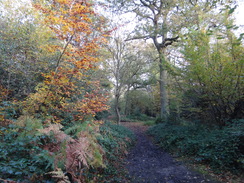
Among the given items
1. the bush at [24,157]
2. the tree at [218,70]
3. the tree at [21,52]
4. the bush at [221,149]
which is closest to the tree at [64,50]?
the tree at [21,52]

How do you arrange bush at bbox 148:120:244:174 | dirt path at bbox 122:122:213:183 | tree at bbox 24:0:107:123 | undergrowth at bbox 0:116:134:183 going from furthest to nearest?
tree at bbox 24:0:107:123 → bush at bbox 148:120:244:174 → dirt path at bbox 122:122:213:183 → undergrowth at bbox 0:116:134:183

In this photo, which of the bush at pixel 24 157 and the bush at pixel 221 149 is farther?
the bush at pixel 221 149

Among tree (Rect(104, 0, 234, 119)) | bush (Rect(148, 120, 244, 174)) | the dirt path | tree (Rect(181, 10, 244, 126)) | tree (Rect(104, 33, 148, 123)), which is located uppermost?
tree (Rect(104, 0, 234, 119))

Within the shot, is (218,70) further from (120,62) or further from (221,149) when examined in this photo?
(120,62)

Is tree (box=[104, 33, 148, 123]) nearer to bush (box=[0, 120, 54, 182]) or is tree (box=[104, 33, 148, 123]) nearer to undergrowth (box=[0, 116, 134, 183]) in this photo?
undergrowth (box=[0, 116, 134, 183])

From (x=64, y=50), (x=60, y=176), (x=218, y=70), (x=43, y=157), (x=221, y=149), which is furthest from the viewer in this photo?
(x=218, y=70)

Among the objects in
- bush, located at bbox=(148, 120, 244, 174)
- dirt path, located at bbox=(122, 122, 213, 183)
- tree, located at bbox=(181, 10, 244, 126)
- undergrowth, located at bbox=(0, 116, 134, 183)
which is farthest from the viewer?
tree, located at bbox=(181, 10, 244, 126)

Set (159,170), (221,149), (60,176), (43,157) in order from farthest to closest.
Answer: (159,170)
(221,149)
(43,157)
(60,176)

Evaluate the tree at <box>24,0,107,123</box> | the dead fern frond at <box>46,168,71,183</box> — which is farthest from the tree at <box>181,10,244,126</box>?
the dead fern frond at <box>46,168,71,183</box>

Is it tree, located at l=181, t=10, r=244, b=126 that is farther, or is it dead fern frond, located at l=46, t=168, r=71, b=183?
tree, located at l=181, t=10, r=244, b=126

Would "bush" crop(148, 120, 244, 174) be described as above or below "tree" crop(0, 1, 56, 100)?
below

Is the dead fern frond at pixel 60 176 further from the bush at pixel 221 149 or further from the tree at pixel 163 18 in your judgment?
the tree at pixel 163 18

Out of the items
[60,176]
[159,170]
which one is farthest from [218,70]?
[60,176]

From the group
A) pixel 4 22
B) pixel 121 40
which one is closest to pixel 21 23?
pixel 4 22
